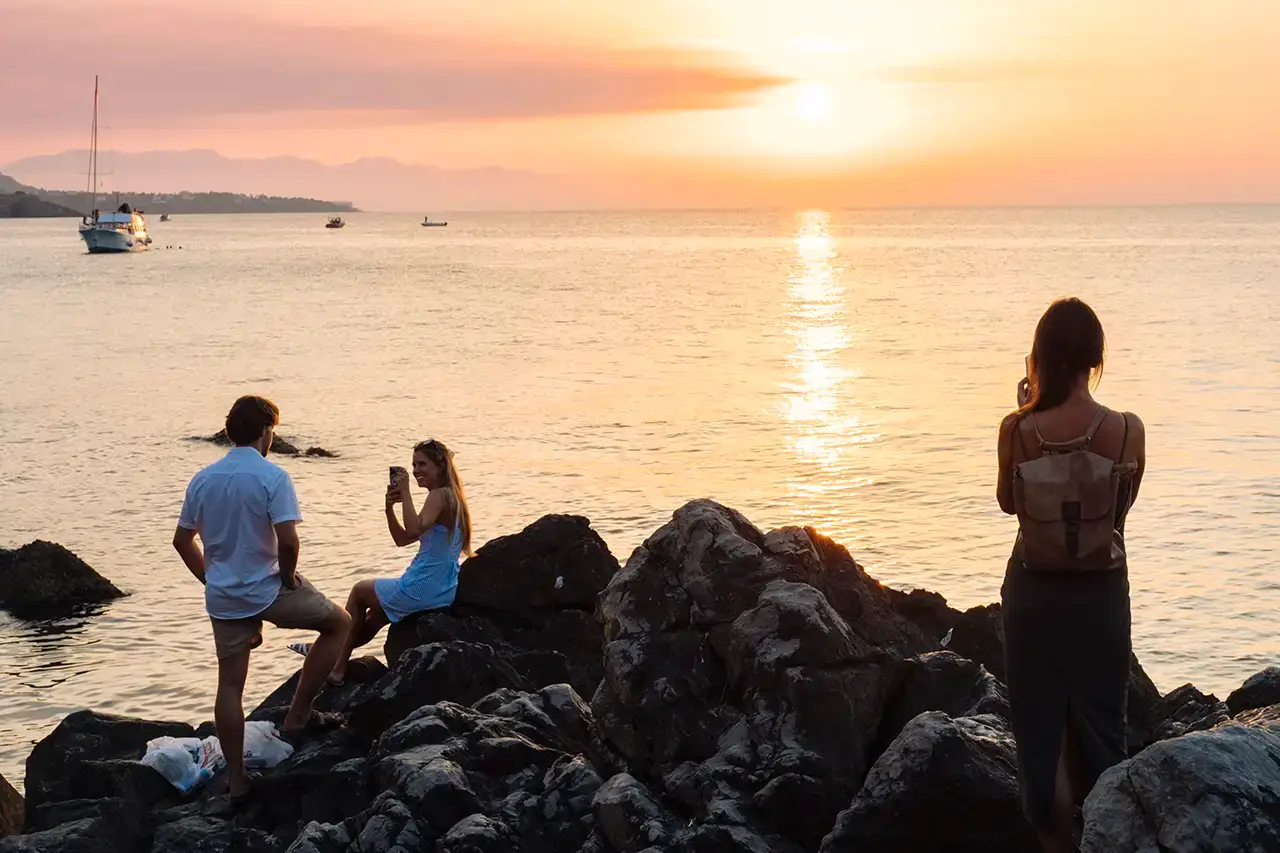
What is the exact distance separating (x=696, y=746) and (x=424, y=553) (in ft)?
12.9

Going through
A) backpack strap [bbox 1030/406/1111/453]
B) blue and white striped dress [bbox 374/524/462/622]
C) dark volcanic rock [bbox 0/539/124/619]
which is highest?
backpack strap [bbox 1030/406/1111/453]

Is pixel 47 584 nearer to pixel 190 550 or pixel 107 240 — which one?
pixel 190 550

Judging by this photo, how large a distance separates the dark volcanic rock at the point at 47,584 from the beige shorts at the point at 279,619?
8.30 meters

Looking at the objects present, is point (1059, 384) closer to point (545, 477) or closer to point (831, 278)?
point (545, 477)

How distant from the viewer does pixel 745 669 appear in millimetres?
7301

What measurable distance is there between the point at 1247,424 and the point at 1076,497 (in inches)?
994

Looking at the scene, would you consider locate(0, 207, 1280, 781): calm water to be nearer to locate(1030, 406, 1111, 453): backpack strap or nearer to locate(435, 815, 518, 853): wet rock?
locate(435, 815, 518, 853): wet rock

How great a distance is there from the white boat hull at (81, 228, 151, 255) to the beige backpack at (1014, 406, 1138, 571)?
13453 centimetres

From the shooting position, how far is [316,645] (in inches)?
361

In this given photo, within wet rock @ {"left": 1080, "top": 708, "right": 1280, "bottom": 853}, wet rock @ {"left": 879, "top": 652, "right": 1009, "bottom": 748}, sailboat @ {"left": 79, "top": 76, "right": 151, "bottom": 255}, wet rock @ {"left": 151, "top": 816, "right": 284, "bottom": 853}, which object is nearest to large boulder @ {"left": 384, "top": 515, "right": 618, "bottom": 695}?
wet rock @ {"left": 151, "top": 816, "right": 284, "bottom": 853}

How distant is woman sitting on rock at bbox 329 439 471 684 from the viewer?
10.1 metres

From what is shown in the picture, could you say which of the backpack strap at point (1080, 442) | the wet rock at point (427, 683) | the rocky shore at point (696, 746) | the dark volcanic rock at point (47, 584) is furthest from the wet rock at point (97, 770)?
the dark volcanic rock at point (47, 584)

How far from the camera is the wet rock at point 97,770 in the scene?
28.2 feet

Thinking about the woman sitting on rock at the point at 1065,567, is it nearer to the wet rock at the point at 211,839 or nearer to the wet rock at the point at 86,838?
the wet rock at the point at 211,839
